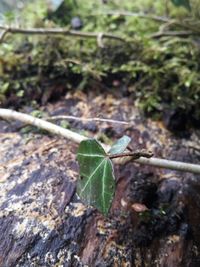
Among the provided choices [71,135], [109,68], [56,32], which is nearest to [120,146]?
[71,135]

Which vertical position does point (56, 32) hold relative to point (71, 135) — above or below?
above

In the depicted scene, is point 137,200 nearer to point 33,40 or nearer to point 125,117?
point 125,117

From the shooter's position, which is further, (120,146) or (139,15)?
(139,15)

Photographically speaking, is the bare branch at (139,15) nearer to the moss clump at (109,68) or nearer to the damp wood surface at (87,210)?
the moss clump at (109,68)

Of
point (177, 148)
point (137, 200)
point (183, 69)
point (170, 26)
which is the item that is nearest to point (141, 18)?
point (170, 26)

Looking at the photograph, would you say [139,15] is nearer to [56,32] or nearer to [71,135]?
[56,32]

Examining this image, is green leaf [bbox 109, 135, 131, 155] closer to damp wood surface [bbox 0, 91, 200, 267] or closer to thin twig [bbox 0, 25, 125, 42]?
damp wood surface [bbox 0, 91, 200, 267]
